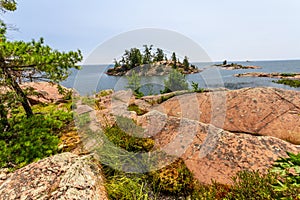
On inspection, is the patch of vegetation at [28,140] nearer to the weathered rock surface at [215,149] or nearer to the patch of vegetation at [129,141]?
the patch of vegetation at [129,141]

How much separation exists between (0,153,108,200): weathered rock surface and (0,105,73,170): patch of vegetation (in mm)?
1042

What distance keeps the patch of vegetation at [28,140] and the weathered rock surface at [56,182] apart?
1042mm

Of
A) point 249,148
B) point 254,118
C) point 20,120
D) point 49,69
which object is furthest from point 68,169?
point 254,118

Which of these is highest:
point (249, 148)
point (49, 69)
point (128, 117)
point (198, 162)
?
point (49, 69)

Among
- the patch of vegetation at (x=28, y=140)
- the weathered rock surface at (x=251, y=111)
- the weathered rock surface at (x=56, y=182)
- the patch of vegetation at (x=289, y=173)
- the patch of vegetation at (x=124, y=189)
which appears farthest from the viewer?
the weathered rock surface at (x=251, y=111)

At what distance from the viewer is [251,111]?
497 centimetres

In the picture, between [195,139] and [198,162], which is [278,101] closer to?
[195,139]

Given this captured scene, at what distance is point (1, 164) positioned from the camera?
124 inches

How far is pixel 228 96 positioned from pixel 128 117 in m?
4.18

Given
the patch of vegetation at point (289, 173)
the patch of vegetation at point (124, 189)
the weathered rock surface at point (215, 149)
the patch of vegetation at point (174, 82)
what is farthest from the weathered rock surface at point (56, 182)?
the patch of vegetation at point (174, 82)

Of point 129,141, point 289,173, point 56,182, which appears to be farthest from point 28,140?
point 289,173

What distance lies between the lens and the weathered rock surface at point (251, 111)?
425 centimetres

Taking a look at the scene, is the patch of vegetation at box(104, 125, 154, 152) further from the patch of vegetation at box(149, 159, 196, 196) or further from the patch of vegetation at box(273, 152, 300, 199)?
the patch of vegetation at box(273, 152, 300, 199)

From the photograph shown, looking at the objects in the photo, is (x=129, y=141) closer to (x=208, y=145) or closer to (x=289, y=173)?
(x=208, y=145)
